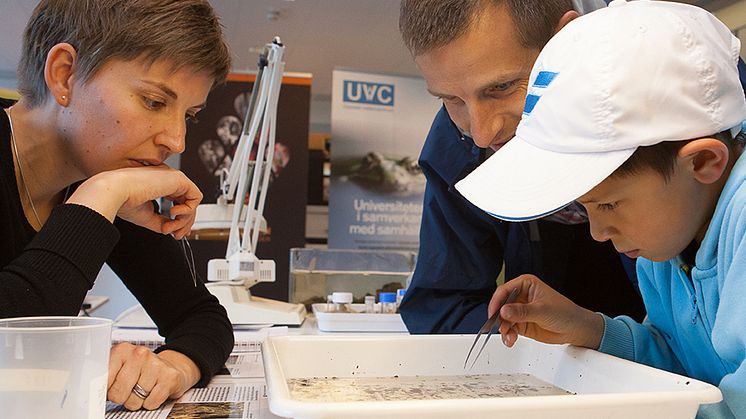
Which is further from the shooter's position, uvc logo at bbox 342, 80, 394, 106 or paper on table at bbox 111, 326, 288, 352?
uvc logo at bbox 342, 80, 394, 106

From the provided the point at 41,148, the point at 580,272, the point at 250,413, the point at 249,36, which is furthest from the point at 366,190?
the point at 250,413

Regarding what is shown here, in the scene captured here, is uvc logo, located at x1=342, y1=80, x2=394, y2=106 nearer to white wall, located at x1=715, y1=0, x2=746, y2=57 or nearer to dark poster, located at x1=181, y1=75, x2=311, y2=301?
dark poster, located at x1=181, y1=75, x2=311, y2=301

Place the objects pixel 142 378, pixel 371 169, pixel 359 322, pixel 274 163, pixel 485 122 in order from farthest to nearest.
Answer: pixel 274 163 → pixel 371 169 → pixel 359 322 → pixel 485 122 → pixel 142 378

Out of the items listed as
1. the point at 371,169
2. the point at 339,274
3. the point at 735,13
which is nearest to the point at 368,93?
the point at 371,169

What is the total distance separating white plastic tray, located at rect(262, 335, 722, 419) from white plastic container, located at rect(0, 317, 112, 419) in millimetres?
151

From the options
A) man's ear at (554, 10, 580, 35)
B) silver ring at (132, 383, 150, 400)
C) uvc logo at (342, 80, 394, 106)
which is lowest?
silver ring at (132, 383, 150, 400)

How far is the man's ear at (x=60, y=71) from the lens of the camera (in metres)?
0.94

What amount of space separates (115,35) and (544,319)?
0.72 meters

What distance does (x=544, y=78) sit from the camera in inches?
28.6

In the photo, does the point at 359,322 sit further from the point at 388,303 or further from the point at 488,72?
the point at 488,72

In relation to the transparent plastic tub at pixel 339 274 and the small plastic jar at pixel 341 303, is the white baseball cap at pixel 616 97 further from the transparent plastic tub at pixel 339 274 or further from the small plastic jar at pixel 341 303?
the transparent plastic tub at pixel 339 274

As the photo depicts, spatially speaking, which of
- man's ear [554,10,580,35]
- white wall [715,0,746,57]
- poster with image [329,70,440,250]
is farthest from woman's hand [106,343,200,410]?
white wall [715,0,746,57]

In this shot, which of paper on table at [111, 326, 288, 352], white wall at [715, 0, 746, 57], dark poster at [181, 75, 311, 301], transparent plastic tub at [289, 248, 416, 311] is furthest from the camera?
dark poster at [181, 75, 311, 301]

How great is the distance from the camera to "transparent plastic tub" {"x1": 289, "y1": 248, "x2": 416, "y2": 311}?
2.16 meters
